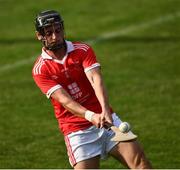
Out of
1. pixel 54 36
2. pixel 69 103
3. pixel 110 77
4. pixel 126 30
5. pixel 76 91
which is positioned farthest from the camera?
pixel 126 30

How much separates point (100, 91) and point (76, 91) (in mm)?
431

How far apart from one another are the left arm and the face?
1.79 feet

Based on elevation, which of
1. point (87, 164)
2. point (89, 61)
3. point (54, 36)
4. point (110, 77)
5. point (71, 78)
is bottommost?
point (110, 77)

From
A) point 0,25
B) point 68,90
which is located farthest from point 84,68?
point 0,25

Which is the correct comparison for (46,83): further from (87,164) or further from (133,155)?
(133,155)

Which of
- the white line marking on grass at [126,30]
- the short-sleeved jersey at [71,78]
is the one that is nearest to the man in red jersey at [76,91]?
the short-sleeved jersey at [71,78]

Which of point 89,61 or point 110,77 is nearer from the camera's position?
point 89,61

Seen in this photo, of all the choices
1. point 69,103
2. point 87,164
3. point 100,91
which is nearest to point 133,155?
point 87,164

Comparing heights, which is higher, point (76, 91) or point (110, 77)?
point (76, 91)

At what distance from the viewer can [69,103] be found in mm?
10406

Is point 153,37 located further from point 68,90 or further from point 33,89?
point 68,90

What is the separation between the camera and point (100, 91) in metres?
10.5

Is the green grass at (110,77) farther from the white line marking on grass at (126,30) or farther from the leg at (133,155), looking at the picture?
the leg at (133,155)

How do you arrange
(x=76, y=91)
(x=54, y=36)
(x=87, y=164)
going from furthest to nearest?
(x=76, y=91) < (x=87, y=164) < (x=54, y=36)
